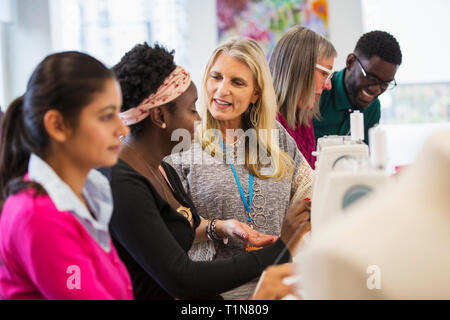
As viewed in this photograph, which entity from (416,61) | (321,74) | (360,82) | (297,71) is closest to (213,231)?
(297,71)

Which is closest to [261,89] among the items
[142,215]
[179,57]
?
[142,215]

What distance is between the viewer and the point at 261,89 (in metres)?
1.82

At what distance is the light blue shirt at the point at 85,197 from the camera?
812 mm

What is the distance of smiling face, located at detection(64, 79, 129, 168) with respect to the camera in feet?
2.70

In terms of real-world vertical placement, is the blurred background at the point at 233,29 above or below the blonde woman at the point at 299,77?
above

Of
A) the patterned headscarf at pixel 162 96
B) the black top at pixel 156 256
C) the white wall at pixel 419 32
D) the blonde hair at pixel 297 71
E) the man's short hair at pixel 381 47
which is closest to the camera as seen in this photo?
the black top at pixel 156 256

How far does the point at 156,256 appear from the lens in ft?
3.41

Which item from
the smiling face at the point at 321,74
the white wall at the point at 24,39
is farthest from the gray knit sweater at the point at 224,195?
the white wall at the point at 24,39

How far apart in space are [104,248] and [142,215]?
15 cm

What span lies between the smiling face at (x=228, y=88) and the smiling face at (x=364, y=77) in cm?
101

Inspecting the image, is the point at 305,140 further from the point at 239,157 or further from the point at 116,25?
the point at 116,25

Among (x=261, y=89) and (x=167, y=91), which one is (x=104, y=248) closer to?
(x=167, y=91)

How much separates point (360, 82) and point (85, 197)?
79.2 inches

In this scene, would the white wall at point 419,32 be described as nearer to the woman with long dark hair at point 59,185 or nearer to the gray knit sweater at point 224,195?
A: the gray knit sweater at point 224,195
